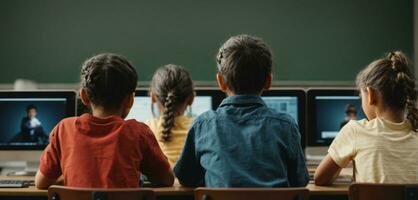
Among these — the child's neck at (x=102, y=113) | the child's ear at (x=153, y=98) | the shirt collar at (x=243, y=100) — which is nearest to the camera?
the shirt collar at (x=243, y=100)

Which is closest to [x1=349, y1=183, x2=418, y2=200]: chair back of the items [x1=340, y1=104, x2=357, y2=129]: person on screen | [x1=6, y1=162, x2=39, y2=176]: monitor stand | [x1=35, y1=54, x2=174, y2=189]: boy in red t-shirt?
[x1=35, y1=54, x2=174, y2=189]: boy in red t-shirt

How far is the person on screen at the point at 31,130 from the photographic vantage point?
106 inches

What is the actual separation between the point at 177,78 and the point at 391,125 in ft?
3.38

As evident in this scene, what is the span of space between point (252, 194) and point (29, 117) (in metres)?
1.61

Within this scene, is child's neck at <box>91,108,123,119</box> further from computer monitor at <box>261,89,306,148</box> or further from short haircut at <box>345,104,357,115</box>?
short haircut at <box>345,104,357,115</box>

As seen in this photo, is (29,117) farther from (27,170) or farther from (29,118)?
(27,170)

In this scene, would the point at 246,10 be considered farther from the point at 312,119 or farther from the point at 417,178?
the point at 417,178

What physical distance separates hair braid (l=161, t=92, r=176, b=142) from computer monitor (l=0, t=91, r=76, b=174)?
55 cm

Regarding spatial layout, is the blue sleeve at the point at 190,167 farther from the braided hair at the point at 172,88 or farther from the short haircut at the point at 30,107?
the short haircut at the point at 30,107

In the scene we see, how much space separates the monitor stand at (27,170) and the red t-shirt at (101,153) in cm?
70

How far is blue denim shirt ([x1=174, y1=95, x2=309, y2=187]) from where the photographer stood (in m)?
1.61

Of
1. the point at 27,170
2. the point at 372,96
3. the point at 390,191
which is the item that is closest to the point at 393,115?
the point at 372,96

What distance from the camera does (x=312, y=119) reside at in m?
2.76

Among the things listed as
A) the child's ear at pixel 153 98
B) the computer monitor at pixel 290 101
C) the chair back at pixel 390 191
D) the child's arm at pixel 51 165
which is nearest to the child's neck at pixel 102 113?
the child's arm at pixel 51 165
